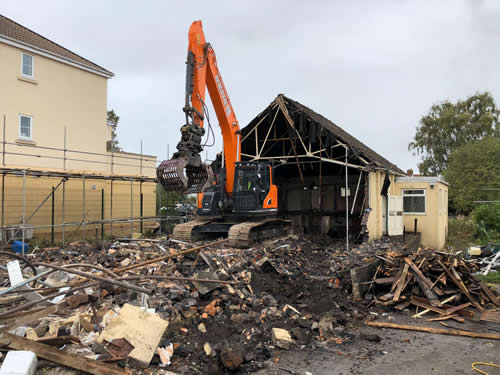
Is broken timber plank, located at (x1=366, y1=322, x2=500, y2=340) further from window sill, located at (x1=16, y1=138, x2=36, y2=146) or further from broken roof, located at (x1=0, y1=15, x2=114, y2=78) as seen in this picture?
broken roof, located at (x1=0, y1=15, x2=114, y2=78)

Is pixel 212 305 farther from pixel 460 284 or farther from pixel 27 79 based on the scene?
pixel 27 79

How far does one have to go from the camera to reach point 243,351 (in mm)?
5211

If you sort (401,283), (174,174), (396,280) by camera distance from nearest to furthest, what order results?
(174,174)
(401,283)
(396,280)

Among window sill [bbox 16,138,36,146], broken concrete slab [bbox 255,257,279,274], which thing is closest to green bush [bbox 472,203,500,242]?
broken concrete slab [bbox 255,257,279,274]

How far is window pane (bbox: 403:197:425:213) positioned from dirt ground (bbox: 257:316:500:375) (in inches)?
460

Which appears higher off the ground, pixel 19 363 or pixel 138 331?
pixel 19 363

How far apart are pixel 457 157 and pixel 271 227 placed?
2932 centimetres

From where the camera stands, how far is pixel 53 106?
58.5 ft

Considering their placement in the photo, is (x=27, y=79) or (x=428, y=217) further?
(x=428, y=217)

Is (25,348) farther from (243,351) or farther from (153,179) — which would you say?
(153,179)

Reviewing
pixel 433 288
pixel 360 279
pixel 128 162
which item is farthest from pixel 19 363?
pixel 128 162

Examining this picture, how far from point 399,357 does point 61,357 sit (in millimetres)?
4666

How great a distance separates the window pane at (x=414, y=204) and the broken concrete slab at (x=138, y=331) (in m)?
15.4

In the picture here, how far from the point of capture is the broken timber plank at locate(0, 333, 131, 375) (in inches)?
154
